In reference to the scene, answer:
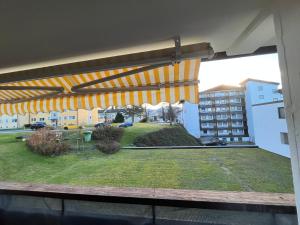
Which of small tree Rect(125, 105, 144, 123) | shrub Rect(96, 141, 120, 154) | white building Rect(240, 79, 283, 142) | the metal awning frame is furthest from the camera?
shrub Rect(96, 141, 120, 154)

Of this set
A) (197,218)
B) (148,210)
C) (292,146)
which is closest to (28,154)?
(148,210)

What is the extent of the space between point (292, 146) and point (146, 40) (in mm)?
793

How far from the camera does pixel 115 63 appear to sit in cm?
102

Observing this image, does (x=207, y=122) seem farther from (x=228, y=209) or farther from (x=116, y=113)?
(x=116, y=113)

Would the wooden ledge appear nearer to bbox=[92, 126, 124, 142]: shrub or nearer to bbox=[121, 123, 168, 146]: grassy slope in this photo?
bbox=[121, 123, 168, 146]: grassy slope

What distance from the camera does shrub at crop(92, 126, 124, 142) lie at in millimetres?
3599

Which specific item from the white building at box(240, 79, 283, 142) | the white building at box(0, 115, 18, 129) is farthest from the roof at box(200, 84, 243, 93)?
the white building at box(0, 115, 18, 129)

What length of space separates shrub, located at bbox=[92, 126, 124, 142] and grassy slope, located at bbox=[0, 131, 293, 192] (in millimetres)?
226

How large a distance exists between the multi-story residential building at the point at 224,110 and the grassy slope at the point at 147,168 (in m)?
1.03

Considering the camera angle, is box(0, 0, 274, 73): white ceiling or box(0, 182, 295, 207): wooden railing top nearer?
box(0, 0, 274, 73): white ceiling

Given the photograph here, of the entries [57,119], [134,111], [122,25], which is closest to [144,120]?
[134,111]

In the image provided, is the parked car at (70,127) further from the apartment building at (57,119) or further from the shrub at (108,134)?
the shrub at (108,134)

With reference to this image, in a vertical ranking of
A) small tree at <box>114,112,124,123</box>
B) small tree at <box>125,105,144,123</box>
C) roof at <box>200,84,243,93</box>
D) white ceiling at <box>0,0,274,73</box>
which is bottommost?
small tree at <box>114,112,124,123</box>

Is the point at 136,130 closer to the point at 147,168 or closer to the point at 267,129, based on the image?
the point at 147,168
